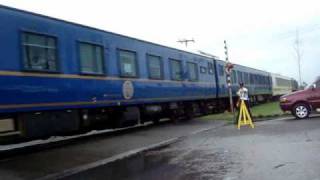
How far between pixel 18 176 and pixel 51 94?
156 inches

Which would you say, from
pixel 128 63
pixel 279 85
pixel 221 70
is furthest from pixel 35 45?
pixel 279 85

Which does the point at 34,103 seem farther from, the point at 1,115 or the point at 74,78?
the point at 74,78

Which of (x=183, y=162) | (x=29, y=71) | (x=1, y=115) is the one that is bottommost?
(x=183, y=162)

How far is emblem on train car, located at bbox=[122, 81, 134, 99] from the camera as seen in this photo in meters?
17.8

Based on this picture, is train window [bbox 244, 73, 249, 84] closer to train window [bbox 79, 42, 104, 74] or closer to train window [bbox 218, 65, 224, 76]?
train window [bbox 218, 65, 224, 76]

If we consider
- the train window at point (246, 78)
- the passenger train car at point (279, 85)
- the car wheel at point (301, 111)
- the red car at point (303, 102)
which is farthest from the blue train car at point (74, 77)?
the passenger train car at point (279, 85)

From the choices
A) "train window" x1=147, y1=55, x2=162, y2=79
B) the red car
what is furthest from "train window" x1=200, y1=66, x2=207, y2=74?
"train window" x1=147, y1=55, x2=162, y2=79

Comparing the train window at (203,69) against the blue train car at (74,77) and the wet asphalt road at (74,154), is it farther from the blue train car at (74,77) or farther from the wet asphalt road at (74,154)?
the wet asphalt road at (74,154)

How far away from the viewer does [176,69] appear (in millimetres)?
23172

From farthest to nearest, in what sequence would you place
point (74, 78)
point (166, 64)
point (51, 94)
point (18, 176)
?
point (166, 64), point (74, 78), point (51, 94), point (18, 176)

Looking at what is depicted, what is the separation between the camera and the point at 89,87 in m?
15.6

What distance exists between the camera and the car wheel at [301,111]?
2294 centimetres

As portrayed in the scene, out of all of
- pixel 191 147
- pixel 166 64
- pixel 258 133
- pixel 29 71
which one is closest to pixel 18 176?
pixel 29 71

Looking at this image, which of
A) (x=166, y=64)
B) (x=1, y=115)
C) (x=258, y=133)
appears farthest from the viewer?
(x=166, y=64)
